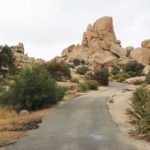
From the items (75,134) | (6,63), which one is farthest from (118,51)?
(75,134)

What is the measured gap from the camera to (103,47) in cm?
11650

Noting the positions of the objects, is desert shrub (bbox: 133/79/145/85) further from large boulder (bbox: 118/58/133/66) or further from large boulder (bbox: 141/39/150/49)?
large boulder (bbox: 141/39/150/49)

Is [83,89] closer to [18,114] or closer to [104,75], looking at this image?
[104,75]

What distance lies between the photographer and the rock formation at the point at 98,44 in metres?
115

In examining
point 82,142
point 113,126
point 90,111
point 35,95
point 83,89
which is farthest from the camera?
point 83,89

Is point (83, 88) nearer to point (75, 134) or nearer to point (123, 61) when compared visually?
point (75, 134)

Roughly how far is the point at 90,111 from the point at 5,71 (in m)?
30.5

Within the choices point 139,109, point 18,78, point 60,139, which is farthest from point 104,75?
point 60,139

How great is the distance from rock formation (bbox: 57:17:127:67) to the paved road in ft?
278

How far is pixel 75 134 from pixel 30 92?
14528 millimetres

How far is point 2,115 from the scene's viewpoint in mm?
27969

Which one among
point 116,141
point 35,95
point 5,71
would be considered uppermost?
point 5,71

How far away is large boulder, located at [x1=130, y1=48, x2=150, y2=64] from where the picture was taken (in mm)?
108250

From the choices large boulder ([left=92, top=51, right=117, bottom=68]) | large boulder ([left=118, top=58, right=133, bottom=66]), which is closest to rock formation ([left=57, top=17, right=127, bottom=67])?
large boulder ([left=118, top=58, right=133, bottom=66])
